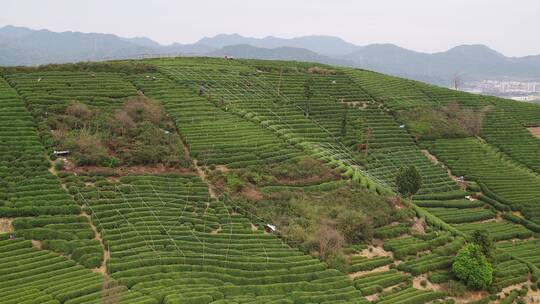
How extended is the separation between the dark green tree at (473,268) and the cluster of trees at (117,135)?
27424 mm

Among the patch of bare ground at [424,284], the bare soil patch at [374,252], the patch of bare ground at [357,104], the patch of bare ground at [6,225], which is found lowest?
the patch of bare ground at [424,284]

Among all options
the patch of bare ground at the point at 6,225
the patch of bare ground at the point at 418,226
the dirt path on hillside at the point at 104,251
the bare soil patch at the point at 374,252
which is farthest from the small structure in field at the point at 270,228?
the patch of bare ground at the point at 6,225

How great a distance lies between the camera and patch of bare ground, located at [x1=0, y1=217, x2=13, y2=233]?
109 feet

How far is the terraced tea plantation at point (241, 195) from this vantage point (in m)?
32.2

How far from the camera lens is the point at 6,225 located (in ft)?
111

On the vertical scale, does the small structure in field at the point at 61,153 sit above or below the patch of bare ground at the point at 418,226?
above

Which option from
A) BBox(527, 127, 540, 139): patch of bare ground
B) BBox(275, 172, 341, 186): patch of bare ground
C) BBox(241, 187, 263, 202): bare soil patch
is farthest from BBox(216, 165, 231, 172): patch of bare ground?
BBox(527, 127, 540, 139): patch of bare ground

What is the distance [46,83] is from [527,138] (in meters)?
70.4

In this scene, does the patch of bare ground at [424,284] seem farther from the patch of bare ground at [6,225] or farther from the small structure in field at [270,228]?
the patch of bare ground at [6,225]

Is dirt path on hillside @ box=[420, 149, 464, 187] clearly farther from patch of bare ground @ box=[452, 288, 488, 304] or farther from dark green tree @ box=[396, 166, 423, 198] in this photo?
patch of bare ground @ box=[452, 288, 488, 304]

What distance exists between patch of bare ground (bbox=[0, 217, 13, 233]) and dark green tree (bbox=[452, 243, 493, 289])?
1367 inches

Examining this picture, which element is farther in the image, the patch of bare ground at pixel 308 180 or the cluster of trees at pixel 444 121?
the cluster of trees at pixel 444 121

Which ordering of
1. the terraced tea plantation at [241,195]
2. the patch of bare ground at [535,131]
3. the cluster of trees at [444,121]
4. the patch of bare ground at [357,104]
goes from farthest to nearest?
1. the patch of bare ground at [535,131]
2. the patch of bare ground at [357,104]
3. the cluster of trees at [444,121]
4. the terraced tea plantation at [241,195]

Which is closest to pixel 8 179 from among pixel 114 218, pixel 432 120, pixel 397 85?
pixel 114 218
